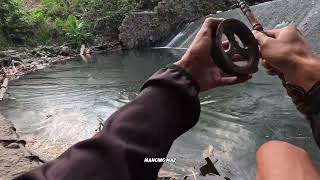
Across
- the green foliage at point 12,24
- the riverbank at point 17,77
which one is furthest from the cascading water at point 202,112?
the green foliage at point 12,24

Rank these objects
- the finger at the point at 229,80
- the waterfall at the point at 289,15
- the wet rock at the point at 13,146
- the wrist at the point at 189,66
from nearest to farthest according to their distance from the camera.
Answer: the wrist at the point at 189,66 → the finger at the point at 229,80 → the wet rock at the point at 13,146 → the waterfall at the point at 289,15

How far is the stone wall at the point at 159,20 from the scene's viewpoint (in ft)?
69.6

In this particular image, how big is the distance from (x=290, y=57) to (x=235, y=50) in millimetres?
221

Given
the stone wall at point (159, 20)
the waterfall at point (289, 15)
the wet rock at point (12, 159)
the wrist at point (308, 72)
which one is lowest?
the stone wall at point (159, 20)

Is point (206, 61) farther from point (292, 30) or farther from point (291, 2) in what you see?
point (291, 2)

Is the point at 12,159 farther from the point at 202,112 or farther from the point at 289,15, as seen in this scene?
the point at 289,15

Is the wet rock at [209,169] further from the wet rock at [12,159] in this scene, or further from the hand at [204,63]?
the hand at [204,63]

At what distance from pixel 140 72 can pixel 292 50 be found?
1177cm

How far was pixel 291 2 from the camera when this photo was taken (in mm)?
15023

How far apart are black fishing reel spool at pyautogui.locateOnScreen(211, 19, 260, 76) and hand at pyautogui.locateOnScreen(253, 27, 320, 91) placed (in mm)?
95

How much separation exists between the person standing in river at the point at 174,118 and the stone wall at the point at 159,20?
1973cm

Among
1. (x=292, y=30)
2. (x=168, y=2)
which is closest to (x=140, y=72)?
(x=168, y=2)

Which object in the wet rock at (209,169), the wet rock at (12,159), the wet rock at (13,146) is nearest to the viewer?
the wet rock at (12,159)

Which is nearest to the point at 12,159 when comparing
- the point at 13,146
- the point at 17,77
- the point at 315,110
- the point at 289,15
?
the point at 13,146
